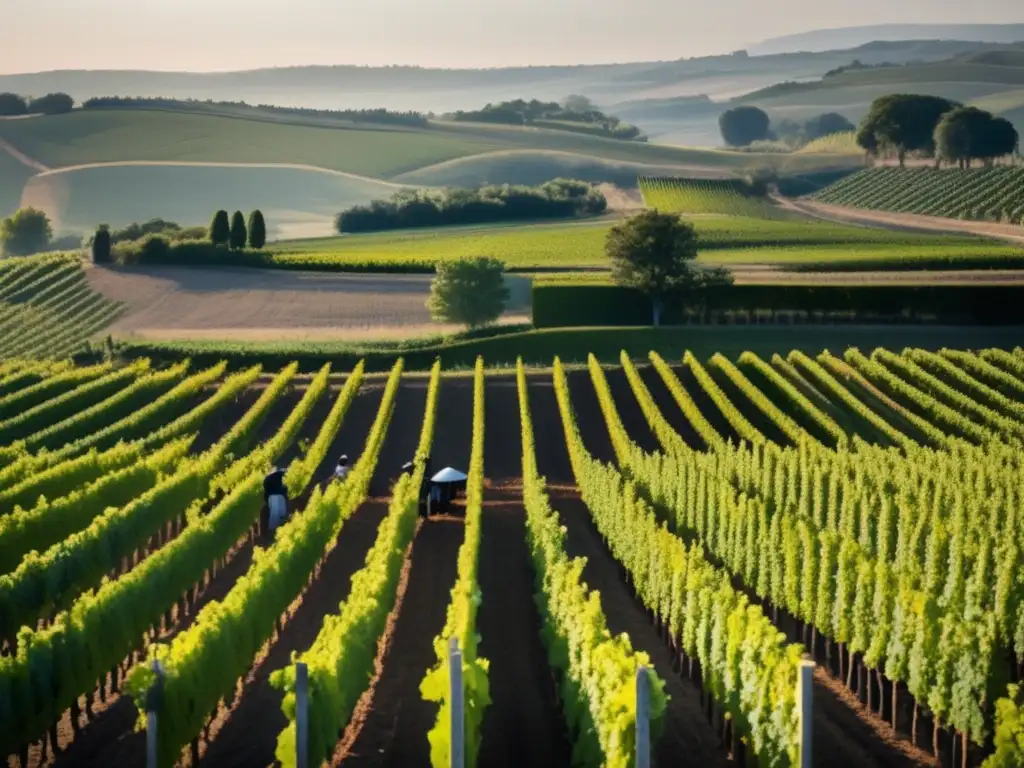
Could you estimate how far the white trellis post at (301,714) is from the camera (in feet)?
57.3

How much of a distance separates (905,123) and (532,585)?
11778 centimetres

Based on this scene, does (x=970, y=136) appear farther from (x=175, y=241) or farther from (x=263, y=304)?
(x=263, y=304)

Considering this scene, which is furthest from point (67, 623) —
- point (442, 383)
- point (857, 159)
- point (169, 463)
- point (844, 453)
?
point (857, 159)

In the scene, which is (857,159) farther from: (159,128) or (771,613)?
(771,613)

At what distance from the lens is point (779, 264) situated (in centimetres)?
8881

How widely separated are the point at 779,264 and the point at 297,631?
6547 cm

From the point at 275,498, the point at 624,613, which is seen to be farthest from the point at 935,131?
the point at 624,613

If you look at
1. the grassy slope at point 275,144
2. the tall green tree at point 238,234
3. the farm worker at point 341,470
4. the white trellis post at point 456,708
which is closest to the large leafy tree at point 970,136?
the grassy slope at point 275,144

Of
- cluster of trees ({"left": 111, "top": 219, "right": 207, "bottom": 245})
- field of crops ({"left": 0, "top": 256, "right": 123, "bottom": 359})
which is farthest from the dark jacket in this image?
cluster of trees ({"left": 111, "top": 219, "right": 207, "bottom": 245})

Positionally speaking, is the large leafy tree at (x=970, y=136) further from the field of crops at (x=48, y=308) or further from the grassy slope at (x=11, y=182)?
the grassy slope at (x=11, y=182)

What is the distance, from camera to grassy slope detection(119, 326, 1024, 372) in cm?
6391

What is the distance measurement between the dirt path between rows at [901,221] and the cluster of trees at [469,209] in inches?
669

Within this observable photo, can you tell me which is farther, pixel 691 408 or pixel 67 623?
pixel 691 408

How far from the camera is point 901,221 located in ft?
377
